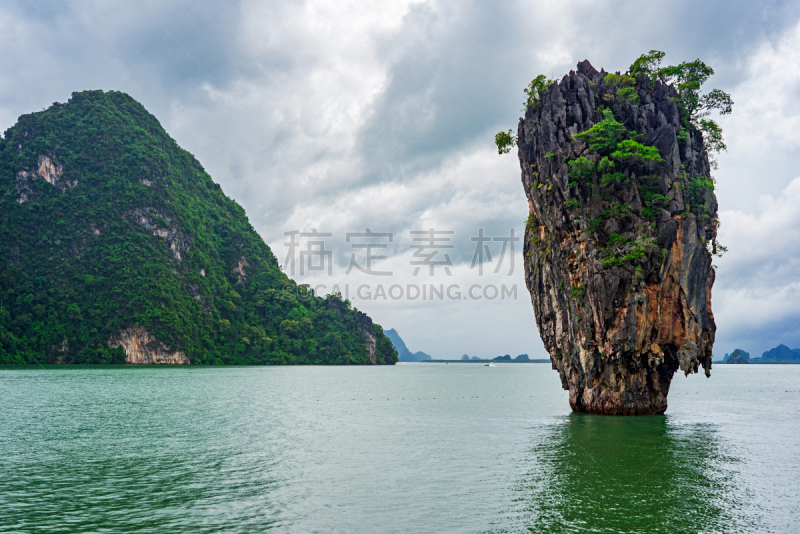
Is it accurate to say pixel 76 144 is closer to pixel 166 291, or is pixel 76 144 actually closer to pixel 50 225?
pixel 50 225

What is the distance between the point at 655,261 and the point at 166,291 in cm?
Answer: 11414

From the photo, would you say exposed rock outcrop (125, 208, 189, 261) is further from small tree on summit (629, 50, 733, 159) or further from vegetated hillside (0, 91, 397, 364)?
small tree on summit (629, 50, 733, 159)

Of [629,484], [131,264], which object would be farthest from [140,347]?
[629,484]

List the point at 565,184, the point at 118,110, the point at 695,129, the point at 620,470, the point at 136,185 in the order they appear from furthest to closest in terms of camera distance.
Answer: the point at 118,110 → the point at 136,185 → the point at 695,129 → the point at 565,184 → the point at 620,470

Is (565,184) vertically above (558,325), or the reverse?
(565,184)

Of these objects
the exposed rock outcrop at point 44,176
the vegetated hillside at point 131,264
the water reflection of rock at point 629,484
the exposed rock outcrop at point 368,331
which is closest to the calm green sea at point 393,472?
the water reflection of rock at point 629,484

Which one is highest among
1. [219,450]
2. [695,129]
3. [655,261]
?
[695,129]

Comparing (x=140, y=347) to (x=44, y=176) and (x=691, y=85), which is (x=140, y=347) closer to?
(x=44, y=176)

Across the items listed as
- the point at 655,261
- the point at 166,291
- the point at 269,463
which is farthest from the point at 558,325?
the point at 166,291

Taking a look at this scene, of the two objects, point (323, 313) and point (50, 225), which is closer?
point (50, 225)

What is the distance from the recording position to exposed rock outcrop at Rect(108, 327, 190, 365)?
108 meters

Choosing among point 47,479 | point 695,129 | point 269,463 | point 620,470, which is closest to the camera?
point 47,479

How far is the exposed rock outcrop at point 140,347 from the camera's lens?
108 m

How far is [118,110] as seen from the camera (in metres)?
154
